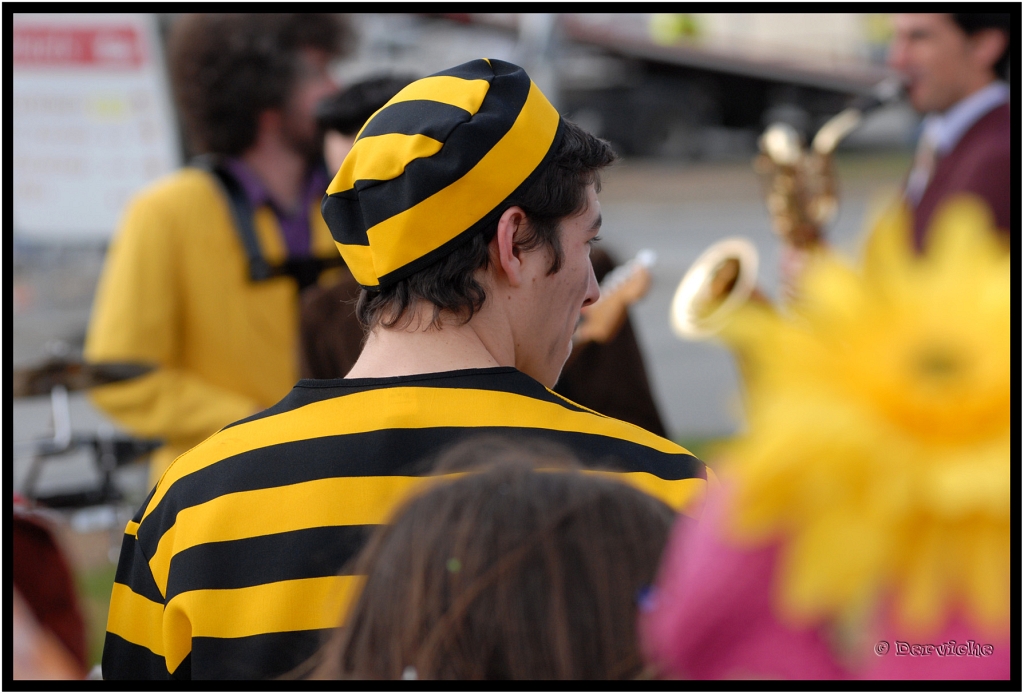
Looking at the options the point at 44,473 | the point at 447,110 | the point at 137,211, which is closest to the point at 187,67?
the point at 137,211

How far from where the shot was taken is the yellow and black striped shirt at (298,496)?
4.00 ft

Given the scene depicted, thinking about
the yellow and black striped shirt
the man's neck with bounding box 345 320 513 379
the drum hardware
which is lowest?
the drum hardware

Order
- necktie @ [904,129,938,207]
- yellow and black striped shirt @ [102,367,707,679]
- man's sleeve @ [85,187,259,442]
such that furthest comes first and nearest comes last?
necktie @ [904,129,938,207]
man's sleeve @ [85,187,259,442]
yellow and black striped shirt @ [102,367,707,679]

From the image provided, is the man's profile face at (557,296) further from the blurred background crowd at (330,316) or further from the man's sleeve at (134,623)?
the man's sleeve at (134,623)

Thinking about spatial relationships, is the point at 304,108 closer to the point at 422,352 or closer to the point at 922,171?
the point at 422,352

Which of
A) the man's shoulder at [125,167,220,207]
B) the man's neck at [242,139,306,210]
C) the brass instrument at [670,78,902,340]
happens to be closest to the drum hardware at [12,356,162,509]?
the man's shoulder at [125,167,220,207]

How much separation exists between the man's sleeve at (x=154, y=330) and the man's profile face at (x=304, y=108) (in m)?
0.48

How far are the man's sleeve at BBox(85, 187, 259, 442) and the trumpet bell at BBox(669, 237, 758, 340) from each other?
145 centimetres

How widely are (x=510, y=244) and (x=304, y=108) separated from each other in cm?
195

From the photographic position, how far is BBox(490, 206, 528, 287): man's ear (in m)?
1.38

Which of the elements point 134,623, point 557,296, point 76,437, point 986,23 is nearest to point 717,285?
point 986,23

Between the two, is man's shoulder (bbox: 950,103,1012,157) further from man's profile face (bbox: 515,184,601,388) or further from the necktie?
man's profile face (bbox: 515,184,601,388)

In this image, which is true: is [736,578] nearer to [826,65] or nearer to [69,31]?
[69,31]

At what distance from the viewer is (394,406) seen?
4.18 ft
